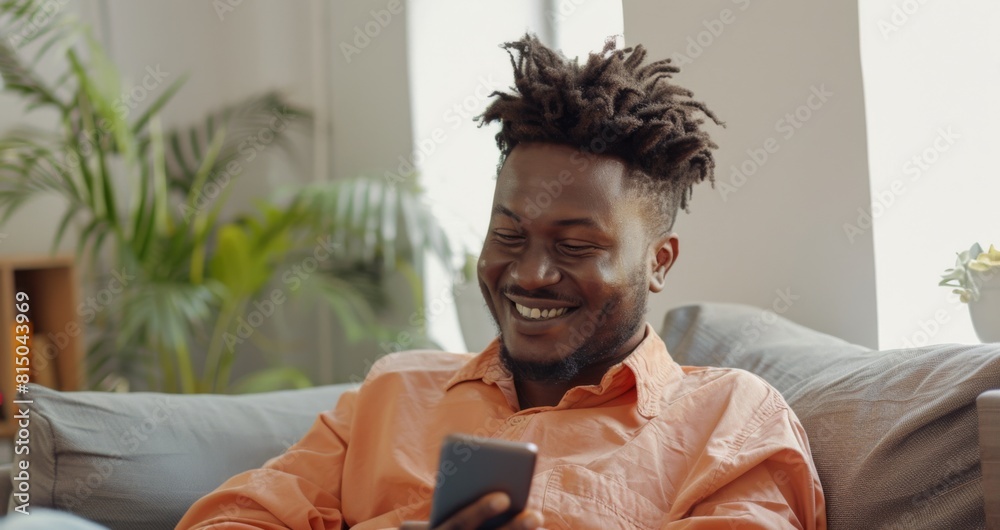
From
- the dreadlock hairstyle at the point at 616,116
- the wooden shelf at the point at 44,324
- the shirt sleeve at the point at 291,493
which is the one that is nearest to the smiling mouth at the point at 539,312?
the dreadlock hairstyle at the point at 616,116

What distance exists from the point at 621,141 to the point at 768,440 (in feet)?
1.57

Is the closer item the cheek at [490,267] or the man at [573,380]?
the man at [573,380]

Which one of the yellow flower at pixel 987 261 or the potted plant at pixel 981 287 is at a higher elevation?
the yellow flower at pixel 987 261

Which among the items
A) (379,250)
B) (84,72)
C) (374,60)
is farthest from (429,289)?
(84,72)

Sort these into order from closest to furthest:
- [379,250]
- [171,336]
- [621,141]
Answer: [621,141] < [171,336] < [379,250]

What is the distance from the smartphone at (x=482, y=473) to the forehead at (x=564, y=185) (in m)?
0.50

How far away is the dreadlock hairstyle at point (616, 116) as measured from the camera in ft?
4.84

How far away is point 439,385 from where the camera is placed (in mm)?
1608

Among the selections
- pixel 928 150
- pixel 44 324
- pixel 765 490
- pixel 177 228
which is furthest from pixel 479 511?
pixel 44 324

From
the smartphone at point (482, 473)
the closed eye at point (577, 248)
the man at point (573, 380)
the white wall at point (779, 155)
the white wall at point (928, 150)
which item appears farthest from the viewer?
the white wall at point (779, 155)

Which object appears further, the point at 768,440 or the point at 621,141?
the point at 621,141

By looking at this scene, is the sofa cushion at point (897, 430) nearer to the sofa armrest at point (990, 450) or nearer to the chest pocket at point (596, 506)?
the sofa armrest at point (990, 450)

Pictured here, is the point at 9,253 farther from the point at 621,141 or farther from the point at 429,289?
the point at 621,141

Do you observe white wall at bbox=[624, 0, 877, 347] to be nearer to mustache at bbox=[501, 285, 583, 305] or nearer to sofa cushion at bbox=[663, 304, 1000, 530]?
sofa cushion at bbox=[663, 304, 1000, 530]
